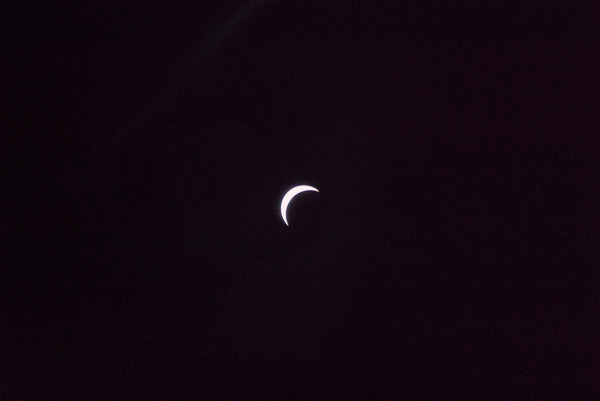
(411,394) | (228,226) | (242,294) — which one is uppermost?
(228,226)

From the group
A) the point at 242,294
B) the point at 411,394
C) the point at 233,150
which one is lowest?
the point at 411,394

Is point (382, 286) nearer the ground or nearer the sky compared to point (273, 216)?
nearer the ground

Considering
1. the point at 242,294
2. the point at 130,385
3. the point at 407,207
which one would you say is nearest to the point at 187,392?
the point at 130,385

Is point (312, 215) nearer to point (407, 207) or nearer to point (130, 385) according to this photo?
point (407, 207)

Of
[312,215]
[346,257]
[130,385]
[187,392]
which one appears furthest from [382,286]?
[130,385]

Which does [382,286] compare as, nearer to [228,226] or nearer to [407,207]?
[407,207]

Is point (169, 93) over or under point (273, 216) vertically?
over

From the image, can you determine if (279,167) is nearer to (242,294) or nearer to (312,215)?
(312,215)
